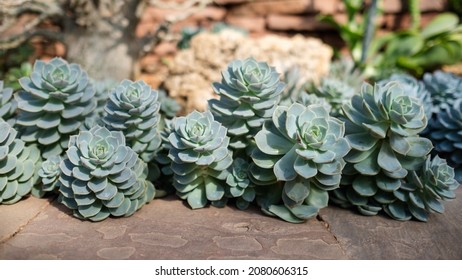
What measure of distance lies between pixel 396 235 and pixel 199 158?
597 millimetres

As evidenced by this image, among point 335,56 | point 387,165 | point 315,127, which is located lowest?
point 335,56

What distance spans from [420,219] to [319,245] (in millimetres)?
358

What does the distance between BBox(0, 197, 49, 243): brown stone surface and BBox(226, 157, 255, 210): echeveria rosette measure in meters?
0.58

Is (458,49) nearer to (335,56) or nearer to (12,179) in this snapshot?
(335,56)

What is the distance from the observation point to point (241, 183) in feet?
4.48

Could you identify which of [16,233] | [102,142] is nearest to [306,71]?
[102,142]

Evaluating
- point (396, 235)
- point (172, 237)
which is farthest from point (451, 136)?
point (172, 237)

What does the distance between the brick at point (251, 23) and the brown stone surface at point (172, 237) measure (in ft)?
7.97

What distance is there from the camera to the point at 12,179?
1.36 meters

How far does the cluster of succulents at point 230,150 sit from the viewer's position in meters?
1.24

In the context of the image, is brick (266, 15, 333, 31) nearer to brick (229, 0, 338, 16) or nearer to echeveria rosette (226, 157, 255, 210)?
brick (229, 0, 338, 16)

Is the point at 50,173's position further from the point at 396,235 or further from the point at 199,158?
the point at 396,235

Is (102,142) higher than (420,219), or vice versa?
(102,142)

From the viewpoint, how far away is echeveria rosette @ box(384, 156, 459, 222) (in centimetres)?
128
